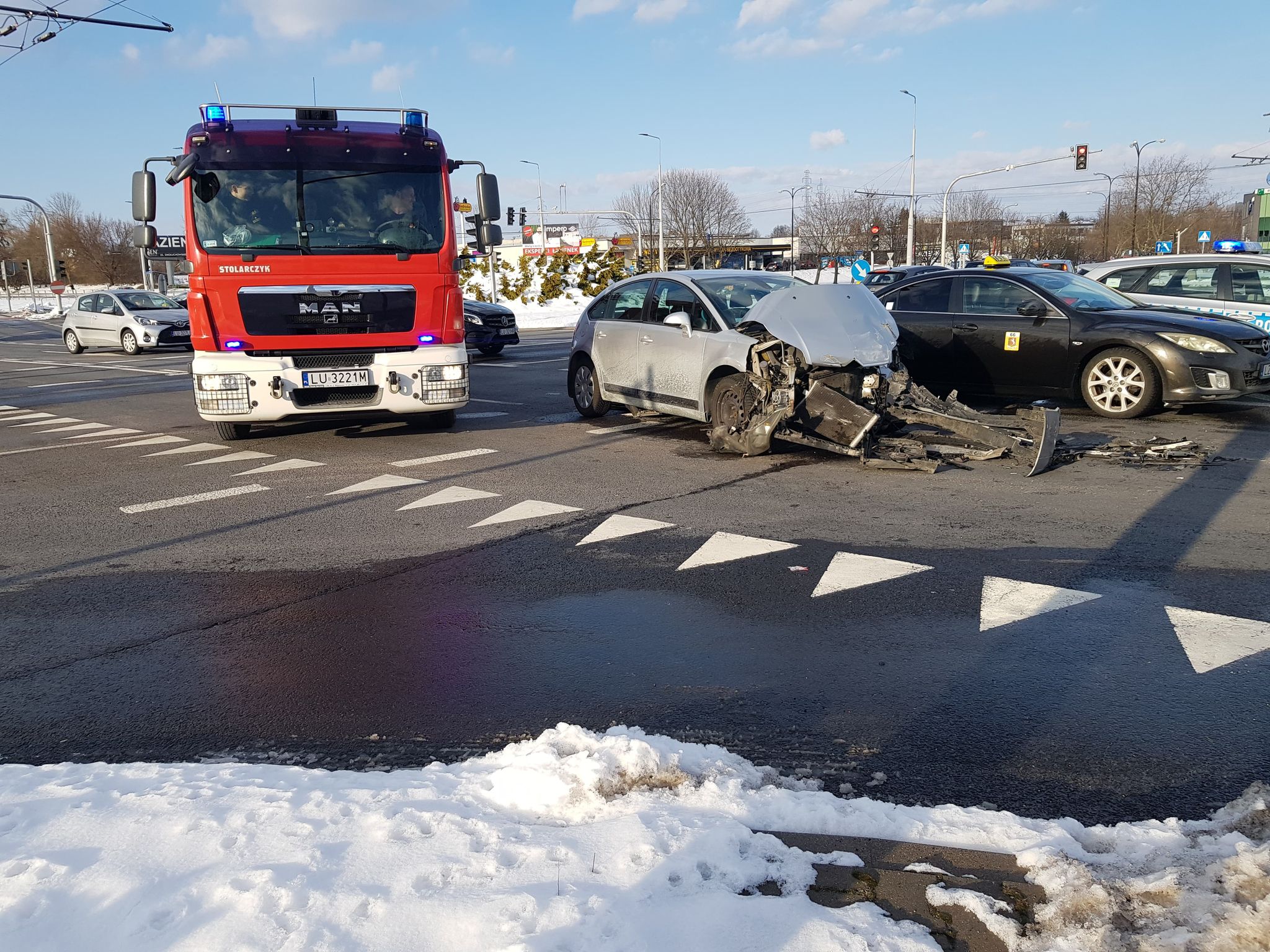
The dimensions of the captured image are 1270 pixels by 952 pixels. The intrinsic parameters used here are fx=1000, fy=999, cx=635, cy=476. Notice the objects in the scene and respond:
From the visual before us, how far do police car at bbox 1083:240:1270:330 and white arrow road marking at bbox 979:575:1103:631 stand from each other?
25.8ft

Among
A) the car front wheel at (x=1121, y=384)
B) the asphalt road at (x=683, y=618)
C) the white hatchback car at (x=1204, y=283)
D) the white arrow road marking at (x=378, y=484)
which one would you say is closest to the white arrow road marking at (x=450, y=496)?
the asphalt road at (x=683, y=618)

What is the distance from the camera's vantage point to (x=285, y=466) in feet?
31.0

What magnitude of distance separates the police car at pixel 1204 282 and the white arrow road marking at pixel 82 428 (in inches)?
498

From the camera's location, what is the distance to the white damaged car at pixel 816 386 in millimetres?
8430

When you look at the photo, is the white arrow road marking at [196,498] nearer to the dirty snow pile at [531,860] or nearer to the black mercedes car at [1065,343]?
the dirty snow pile at [531,860]

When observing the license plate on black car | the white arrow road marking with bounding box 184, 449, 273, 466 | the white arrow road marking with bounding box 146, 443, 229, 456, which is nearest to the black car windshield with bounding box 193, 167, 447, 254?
the license plate on black car

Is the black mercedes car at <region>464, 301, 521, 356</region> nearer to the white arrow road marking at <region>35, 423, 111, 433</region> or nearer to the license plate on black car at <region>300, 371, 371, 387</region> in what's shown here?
the white arrow road marking at <region>35, 423, 111, 433</region>

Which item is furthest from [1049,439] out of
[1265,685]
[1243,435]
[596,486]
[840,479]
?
[1265,685]

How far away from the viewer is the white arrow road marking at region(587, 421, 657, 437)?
435 inches

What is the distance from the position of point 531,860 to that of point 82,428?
1219 cm

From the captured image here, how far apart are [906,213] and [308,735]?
220ft

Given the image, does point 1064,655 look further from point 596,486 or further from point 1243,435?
point 1243,435

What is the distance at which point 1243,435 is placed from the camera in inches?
373

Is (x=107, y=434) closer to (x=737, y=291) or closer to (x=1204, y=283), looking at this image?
(x=737, y=291)
